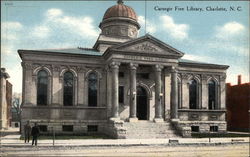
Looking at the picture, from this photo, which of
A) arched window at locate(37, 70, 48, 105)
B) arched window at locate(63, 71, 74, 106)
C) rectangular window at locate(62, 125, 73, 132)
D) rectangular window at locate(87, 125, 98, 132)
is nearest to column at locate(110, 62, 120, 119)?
rectangular window at locate(87, 125, 98, 132)

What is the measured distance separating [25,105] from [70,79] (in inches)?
224

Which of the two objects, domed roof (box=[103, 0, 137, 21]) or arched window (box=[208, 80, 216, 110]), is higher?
domed roof (box=[103, 0, 137, 21])

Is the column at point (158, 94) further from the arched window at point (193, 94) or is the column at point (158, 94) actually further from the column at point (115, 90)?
the arched window at point (193, 94)

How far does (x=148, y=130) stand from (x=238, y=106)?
2324 centimetres

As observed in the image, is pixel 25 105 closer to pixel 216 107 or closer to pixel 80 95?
pixel 80 95

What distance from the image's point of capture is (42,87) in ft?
116

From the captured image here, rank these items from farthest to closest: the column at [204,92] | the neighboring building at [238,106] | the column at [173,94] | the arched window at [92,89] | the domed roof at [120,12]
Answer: the neighboring building at [238,106] → the domed roof at [120,12] → the column at [204,92] → the arched window at [92,89] → the column at [173,94]

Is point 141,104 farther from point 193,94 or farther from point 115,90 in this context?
point 193,94

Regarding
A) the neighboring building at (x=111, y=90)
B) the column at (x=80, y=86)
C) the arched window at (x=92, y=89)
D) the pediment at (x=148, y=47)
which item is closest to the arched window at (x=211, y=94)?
the neighboring building at (x=111, y=90)

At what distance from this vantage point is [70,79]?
36.2 metres

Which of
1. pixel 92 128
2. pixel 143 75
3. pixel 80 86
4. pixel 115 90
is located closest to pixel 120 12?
pixel 143 75

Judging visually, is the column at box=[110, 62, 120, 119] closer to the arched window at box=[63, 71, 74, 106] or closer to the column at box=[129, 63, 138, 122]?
the column at box=[129, 63, 138, 122]

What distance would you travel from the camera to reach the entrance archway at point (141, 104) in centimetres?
3753

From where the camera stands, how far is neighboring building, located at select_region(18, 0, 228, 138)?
111 ft
